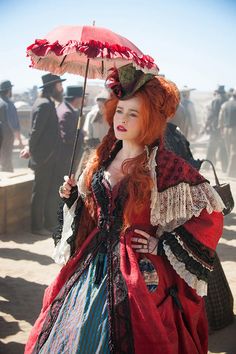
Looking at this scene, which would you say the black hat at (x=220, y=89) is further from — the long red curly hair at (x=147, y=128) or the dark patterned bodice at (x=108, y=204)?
the dark patterned bodice at (x=108, y=204)

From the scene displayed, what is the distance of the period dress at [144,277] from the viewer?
2346mm

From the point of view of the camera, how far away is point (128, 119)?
2586 millimetres

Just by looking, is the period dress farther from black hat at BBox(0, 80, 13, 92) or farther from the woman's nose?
black hat at BBox(0, 80, 13, 92)

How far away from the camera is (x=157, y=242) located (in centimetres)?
253

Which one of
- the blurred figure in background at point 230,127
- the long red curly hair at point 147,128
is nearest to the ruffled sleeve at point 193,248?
the long red curly hair at point 147,128

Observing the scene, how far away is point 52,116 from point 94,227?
12.7 ft

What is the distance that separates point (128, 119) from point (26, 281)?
2.76 metres

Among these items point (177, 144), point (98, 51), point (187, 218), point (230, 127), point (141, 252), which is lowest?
point (230, 127)

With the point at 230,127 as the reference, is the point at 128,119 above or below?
above

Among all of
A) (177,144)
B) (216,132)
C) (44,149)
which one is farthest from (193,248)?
(216,132)

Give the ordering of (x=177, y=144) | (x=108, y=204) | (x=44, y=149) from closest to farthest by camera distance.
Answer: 1. (x=108, y=204)
2. (x=177, y=144)
3. (x=44, y=149)

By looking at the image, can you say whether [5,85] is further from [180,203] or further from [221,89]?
[180,203]

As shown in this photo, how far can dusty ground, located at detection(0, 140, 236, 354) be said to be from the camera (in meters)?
3.60

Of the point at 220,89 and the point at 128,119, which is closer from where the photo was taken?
the point at 128,119
